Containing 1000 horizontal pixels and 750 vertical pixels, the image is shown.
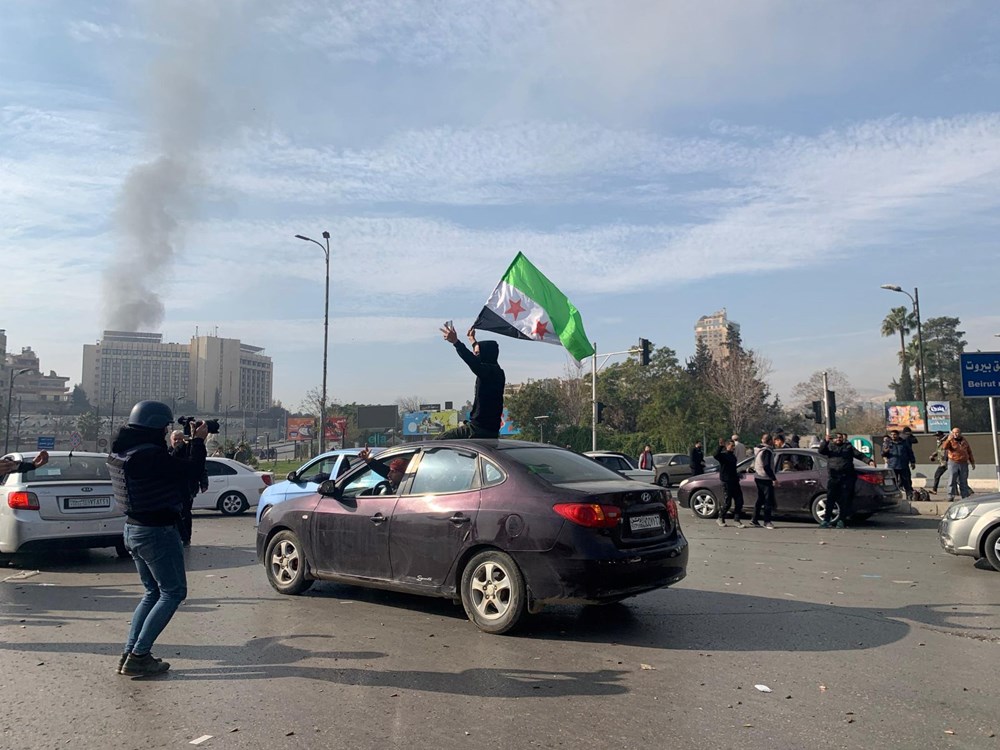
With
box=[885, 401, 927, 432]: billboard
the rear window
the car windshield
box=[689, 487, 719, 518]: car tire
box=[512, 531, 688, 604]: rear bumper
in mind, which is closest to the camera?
box=[512, 531, 688, 604]: rear bumper

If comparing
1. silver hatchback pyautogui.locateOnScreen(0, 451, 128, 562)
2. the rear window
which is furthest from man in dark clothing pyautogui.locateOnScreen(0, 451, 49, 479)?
the rear window

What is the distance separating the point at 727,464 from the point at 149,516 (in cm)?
1176

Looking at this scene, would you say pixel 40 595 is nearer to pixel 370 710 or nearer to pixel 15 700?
pixel 15 700

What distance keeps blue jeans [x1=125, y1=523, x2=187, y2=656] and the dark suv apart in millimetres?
12616

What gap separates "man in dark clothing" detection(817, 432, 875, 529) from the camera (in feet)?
46.3

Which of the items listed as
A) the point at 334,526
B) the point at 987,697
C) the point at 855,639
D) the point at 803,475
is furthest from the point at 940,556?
the point at 334,526

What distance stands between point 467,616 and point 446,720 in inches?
96.2

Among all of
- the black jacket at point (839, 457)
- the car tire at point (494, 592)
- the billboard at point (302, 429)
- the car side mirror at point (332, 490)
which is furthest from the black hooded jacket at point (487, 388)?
the billboard at point (302, 429)

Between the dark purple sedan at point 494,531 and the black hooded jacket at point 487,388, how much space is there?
2.45 feet

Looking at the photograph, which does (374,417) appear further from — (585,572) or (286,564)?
(585,572)

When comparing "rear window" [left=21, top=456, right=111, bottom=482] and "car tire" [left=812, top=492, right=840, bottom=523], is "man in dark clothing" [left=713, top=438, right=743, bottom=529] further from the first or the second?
"rear window" [left=21, top=456, right=111, bottom=482]

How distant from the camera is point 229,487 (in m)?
17.9

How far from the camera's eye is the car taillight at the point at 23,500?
9.44m

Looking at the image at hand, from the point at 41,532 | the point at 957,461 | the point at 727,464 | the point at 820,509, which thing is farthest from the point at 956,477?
the point at 41,532
